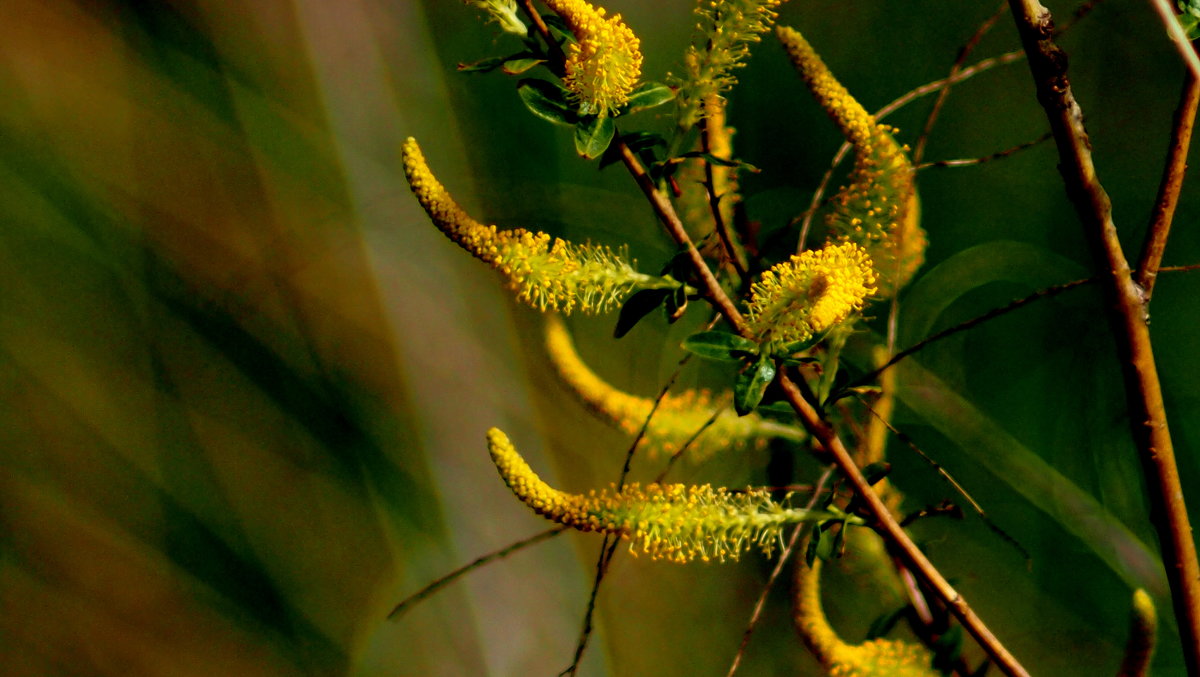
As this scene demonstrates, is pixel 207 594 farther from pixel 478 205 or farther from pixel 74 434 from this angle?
pixel 478 205

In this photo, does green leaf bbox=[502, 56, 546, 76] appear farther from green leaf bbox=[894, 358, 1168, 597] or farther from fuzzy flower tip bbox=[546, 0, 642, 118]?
green leaf bbox=[894, 358, 1168, 597]

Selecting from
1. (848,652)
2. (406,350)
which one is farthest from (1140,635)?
(406,350)

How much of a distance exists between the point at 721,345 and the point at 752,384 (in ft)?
0.05

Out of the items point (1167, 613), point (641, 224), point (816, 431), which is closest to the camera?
point (816, 431)

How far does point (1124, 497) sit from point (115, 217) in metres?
0.60

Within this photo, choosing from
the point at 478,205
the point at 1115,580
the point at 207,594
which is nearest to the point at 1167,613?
the point at 1115,580

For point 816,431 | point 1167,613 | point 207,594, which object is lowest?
point 207,594

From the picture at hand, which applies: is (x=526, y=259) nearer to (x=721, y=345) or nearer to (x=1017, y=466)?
(x=721, y=345)

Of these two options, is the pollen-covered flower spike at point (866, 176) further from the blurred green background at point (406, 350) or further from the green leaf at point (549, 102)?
the blurred green background at point (406, 350)

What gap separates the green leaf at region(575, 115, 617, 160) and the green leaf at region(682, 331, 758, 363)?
0.19 feet

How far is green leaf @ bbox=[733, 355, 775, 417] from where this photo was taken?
0.68 ft

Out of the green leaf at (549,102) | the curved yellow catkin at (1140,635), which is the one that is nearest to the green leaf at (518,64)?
the green leaf at (549,102)

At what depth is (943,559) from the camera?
1.48ft

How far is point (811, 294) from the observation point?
199mm
